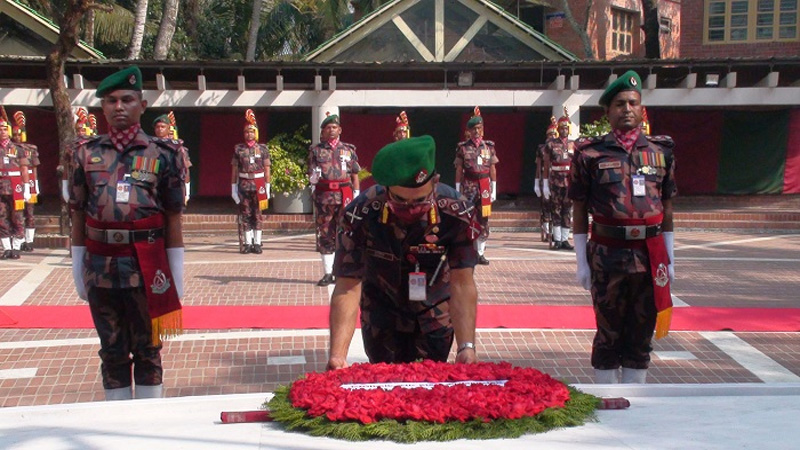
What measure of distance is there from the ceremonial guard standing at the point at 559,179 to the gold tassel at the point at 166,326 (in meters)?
9.31

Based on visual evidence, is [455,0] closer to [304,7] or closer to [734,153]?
[734,153]

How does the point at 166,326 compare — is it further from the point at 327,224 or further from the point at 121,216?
the point at 327,224

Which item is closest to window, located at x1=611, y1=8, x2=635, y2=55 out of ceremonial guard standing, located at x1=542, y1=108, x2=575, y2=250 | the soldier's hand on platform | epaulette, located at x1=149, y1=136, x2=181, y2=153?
ceremonial guard standing, located at x1=542, y1=108, x2=575, y2=250

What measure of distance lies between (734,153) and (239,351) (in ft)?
47.6

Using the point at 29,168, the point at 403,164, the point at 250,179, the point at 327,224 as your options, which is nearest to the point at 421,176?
the point at 403,164

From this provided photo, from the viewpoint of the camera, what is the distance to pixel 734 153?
1802 centimetres

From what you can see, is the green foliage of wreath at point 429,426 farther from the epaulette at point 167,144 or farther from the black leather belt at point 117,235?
the epaulette at point 167,144

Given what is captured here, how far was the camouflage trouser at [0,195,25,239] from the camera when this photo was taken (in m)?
12.3

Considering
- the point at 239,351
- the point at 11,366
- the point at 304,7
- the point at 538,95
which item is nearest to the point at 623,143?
the point at 239,351

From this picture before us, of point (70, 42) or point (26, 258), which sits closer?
point (26, 258)

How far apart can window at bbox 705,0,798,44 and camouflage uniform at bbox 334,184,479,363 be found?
2103 centimetres

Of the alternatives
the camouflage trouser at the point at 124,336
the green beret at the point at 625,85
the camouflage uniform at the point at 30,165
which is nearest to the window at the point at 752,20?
the camouflage uniform at the point at 30,165

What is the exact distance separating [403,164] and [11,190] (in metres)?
10.7

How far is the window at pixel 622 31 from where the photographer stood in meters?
25.9
